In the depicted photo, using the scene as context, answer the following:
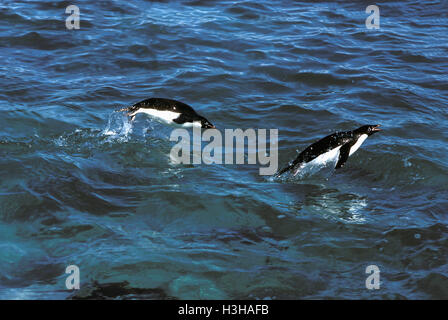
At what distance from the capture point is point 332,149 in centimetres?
771

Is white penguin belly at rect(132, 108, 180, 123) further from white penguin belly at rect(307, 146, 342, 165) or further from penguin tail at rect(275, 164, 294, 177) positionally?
white penguin belly at rect(307, 146, 342, 165)

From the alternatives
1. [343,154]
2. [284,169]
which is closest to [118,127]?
[284,169]

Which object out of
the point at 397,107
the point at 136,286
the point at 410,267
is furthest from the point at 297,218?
the point at 397,107

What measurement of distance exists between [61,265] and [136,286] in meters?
0.79

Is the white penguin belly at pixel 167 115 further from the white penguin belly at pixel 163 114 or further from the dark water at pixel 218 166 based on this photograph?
the dark water at pixel 218 166

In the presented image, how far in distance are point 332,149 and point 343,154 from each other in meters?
0.17

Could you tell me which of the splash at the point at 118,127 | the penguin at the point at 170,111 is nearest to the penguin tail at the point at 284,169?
the penguin at the point at 170,111

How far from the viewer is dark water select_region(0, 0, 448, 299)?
5668 millimetres

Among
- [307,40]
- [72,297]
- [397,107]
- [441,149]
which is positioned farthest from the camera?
[307,40]

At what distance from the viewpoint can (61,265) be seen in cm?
561

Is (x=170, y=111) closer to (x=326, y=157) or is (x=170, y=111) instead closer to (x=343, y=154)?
(x=326, y=157)

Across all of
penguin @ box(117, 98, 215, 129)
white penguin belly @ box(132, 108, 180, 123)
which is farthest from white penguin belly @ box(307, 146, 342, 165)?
white penguin belly @ box(132, 108, 180, 123)

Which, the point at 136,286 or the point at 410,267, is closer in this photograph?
the point at 136,286
